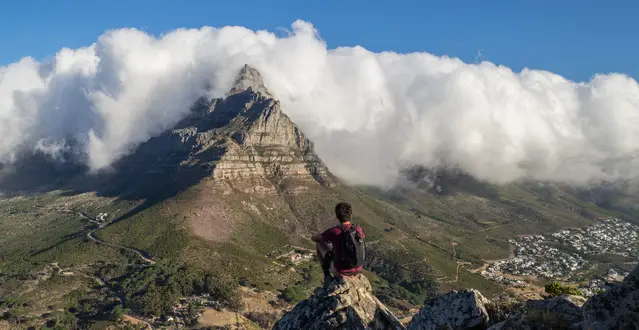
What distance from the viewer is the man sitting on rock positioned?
18.9 m

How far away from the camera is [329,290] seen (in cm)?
1984

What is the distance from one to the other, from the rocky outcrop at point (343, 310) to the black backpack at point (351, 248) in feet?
3.49

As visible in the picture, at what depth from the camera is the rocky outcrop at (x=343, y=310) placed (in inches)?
740

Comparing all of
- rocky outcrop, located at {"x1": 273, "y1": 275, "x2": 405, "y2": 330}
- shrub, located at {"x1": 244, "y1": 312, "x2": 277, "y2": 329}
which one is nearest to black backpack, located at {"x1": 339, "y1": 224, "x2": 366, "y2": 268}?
rocky outcrop, located at {"x1": 273, "y1": 275, "x2": 405, "y2": 330}

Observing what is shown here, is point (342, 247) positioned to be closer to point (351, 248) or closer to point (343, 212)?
point (351, 248)

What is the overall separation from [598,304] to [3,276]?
220 m

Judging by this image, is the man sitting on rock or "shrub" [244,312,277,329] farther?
"shrub" [244,312,277,329]

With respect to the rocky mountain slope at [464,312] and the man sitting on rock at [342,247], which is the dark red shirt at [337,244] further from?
the rocky mountain slope at [464,312]

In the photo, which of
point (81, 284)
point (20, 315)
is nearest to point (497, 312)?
point (20, 315)

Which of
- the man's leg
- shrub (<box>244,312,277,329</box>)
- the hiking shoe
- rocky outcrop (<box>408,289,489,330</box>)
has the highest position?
the man's leg

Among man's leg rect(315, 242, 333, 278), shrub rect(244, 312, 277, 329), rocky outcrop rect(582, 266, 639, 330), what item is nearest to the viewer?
rocky outcrop rect(582, 266, 639, 330)

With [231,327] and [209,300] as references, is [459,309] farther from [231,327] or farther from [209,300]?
[209,300]

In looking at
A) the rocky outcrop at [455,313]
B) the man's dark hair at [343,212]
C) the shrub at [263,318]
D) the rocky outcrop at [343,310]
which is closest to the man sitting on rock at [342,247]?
the man's dark hair at [343,212]

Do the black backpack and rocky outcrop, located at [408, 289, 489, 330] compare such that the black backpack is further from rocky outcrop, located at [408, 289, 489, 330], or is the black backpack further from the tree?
the tree
